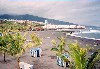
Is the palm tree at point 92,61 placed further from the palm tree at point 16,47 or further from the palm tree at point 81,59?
the palm tree at point 16,47

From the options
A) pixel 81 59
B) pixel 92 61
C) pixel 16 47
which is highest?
pixel 81 59

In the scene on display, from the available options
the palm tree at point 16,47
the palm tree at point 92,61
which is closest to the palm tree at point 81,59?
the palm tree at point 92,61

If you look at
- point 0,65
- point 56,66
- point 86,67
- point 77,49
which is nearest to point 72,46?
point 77,49

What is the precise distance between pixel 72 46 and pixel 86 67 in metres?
1.99

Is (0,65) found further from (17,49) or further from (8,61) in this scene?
(17,49)

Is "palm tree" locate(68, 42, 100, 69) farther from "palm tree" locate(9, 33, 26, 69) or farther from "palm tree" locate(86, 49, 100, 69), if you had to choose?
"palm tree" locate(9, 33, 26, 69)

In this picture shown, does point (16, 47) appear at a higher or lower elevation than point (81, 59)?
lower

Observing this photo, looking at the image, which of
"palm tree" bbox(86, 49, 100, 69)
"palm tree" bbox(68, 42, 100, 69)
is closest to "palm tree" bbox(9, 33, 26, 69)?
"palm tree" bbox(68, 42, 100, 69)

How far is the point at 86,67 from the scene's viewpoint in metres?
17.5

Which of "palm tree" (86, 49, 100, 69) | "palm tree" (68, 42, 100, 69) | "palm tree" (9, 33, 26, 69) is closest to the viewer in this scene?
"palm tree" (68, 42, 100, 69)

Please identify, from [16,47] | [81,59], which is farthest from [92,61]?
[16,47]

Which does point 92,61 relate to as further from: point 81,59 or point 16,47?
point 16,47

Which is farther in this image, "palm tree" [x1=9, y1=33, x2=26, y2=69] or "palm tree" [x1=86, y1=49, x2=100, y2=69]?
"palm tree" [x1=9, y1=33, x2=26, y2=69]

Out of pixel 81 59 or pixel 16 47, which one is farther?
pixel 16 47
